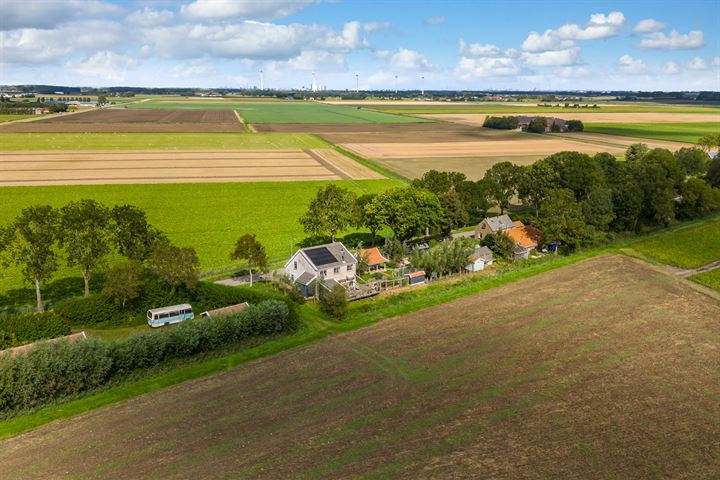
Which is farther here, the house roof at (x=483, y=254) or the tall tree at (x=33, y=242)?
the house roof at (x=483, y=254)

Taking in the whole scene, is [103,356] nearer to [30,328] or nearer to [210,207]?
[30,328]

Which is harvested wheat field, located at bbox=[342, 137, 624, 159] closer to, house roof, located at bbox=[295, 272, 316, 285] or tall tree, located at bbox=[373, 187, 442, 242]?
tall tree, located at bbox=[373, 187, 442, 242]

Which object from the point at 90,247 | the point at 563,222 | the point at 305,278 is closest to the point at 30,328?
→ the point at 90,247

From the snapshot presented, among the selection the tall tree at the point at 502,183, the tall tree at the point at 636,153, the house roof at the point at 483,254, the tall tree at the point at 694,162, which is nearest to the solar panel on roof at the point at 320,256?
the house roof at the point at 483,254

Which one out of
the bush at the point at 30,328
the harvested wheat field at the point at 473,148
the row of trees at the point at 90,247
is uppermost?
the harvested wheat field at the point at 473,148

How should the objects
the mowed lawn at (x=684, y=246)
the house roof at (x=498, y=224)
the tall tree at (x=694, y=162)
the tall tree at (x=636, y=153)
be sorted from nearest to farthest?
the mowed lawn at (x=684, y=246) → the house roof at (x=498, y=224) → the tall tree at (x=694, y=162) → the tall tree at (x=636, y=153)

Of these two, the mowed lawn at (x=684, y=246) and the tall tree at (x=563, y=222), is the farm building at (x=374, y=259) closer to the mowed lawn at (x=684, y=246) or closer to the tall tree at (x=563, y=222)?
the tall tree at (x=563, y=222)
